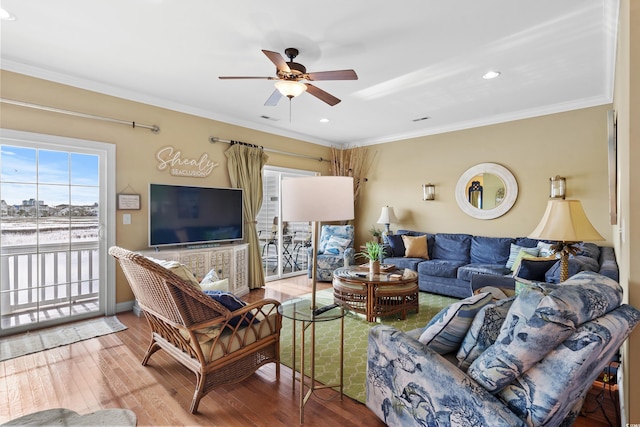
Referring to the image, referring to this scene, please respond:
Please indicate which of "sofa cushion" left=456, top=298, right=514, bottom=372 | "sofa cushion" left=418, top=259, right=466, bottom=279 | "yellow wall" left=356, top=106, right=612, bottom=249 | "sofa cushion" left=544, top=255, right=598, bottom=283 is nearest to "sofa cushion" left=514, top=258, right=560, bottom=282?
"sofa cushion" left=544, top=255, right=598, bottom=283

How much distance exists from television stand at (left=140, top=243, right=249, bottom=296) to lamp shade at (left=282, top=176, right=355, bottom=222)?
2704 millimetres

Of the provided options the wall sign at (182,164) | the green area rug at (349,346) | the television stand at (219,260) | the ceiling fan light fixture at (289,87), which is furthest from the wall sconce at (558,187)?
the wall sign at (182,164)

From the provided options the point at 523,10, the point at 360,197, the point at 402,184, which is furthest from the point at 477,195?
the point at 523,10

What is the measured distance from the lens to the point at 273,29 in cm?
264

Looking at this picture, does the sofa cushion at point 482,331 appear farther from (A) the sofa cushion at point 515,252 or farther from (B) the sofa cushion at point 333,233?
(B) the sofa cushion at point 333,233

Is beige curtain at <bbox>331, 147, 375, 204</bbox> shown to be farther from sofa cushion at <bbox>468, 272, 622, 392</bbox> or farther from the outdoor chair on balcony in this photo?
sofa cushion at <bbox>468, 272, 622, 392</bbox>

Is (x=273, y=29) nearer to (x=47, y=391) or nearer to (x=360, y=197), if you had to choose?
(x=47, y=391)

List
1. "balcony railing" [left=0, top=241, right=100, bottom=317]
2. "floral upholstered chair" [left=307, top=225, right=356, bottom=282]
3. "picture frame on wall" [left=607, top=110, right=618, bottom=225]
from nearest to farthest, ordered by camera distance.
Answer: "picture frame on wall" [left=607, top=110, right=618, bottom=225]
"balcony railing" [left=0, top=241, right=100, bottom=317]
"floral upholstered chair" [left=307, top=225, right=356, bottom=282]

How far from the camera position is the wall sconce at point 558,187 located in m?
4.42

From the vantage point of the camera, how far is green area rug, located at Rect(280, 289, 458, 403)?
2461 millimetres

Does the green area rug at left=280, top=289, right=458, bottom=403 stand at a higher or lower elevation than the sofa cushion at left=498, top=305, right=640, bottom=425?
lower

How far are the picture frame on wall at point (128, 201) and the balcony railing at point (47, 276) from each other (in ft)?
1.70

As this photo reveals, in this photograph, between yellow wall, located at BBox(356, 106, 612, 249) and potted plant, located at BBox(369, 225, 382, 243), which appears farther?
potted plant, located at BBox(369, 225, 382, 243)

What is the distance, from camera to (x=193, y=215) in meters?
4.45
